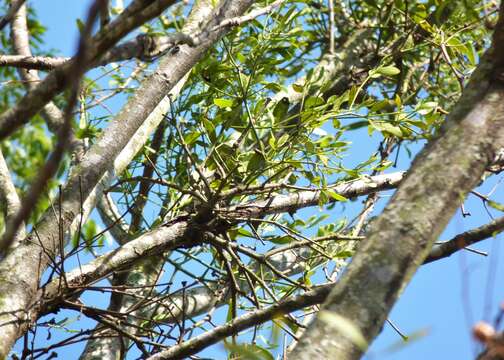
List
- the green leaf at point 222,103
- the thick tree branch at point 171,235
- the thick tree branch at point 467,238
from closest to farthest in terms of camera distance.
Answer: the thick tree branch at point 467,238
the thick tree branch at point 171,235
the green leaf at point 222,103

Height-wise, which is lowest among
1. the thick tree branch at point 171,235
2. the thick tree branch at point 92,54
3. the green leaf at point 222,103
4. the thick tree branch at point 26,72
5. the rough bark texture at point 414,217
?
the rough bark texture at point 414,217

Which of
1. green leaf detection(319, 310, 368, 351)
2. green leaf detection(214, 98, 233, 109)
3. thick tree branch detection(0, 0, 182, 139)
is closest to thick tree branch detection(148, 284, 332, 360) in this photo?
green leaf detection(319, 310, 368, 351)

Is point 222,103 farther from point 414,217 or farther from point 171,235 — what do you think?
point 414,217

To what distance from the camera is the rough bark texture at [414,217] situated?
75cm

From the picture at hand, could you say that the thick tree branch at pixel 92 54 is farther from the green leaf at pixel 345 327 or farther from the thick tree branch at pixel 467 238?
the thick tree branch at pixel 467 238

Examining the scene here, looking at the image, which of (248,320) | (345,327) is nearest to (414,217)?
(345,327)

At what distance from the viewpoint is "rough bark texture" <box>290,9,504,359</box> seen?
75cm

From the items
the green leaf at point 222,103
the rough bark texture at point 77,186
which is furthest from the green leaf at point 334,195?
the rough bark texture at point 77,186

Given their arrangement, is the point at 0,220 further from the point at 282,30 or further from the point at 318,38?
the point at 282,30

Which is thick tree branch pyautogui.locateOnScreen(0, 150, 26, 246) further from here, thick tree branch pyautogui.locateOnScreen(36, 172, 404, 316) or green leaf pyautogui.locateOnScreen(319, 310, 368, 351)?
green leaf pyautogui.locateOnScreen(319, 310, 368, 351)

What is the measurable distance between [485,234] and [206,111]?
1.04 meters

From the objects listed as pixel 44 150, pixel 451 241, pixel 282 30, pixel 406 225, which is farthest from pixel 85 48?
pixel 44 150

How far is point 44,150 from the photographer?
4.10m

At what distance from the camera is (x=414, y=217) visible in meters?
0.81
